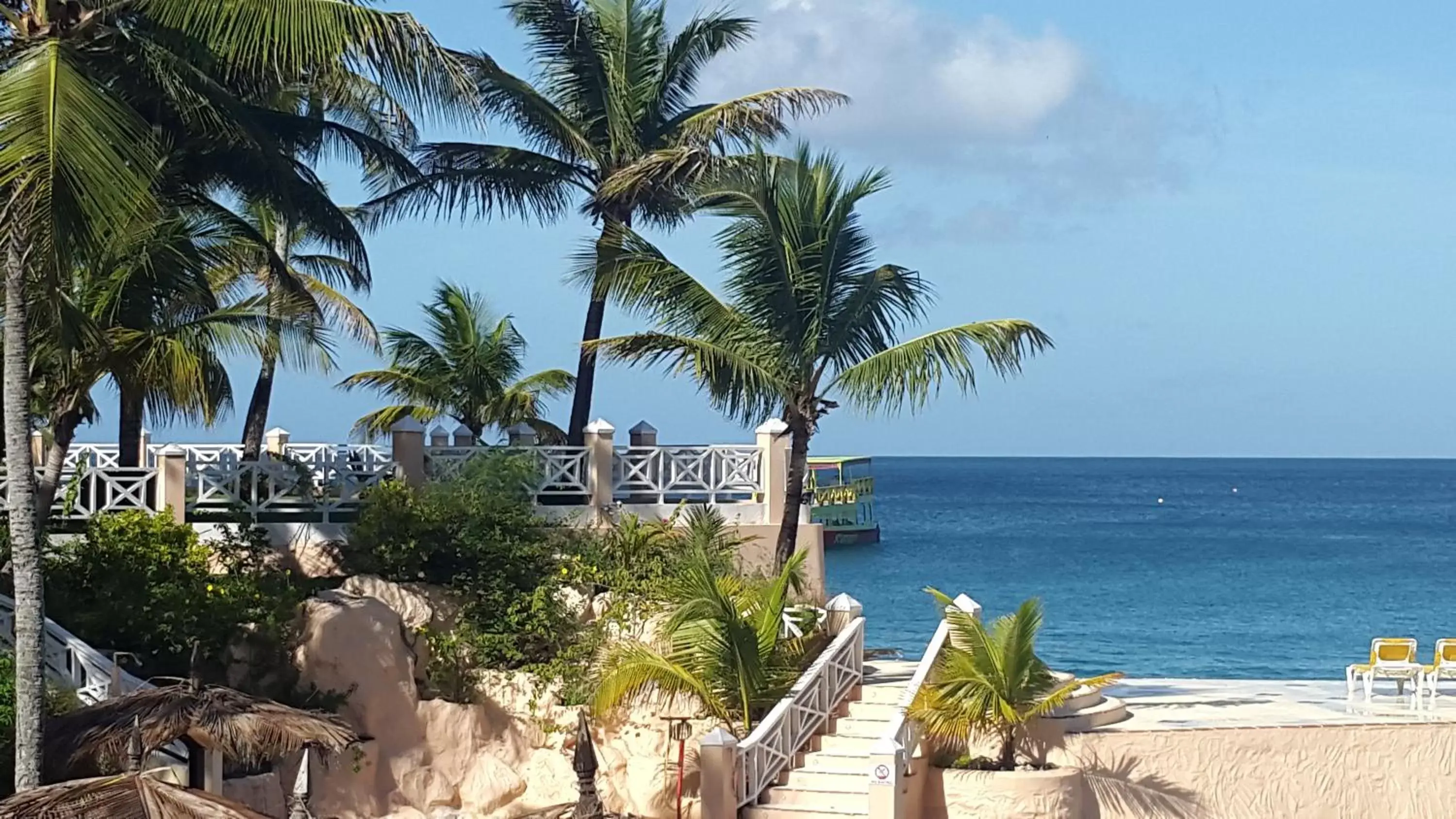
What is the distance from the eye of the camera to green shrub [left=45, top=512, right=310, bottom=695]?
15.7 m

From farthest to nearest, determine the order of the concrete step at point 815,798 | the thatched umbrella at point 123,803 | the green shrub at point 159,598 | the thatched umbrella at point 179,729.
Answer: the concrete step at point 815,798
the green shrub at point 159,598
the thatched umbrella at point 179,729
the thatched umbrella at point 123,803

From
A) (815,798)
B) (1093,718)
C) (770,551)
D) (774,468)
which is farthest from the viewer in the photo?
(774,468)

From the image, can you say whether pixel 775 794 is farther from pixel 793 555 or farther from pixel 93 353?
pixel 93 353

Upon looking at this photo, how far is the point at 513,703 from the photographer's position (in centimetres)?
1802

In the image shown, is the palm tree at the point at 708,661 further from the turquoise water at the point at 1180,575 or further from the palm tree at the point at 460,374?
the turquoise water at the point at 1180,575

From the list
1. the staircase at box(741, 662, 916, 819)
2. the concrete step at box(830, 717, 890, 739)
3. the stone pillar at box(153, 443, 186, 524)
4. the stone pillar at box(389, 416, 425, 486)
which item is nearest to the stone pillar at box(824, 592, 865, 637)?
the staircase at box(741, 662, 916, 819)

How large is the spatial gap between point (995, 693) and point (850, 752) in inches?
63.5

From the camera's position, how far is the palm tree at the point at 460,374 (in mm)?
28562

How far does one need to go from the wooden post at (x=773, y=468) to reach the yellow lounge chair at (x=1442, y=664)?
7772 millimetres

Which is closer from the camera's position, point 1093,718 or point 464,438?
point 1093,718

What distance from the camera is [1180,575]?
63438 millimetres

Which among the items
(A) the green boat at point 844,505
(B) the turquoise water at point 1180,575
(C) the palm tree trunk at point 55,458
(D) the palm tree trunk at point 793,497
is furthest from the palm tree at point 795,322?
(A) the green boat at point 844,505

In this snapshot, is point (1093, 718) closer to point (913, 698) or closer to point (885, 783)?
point (913, 698)

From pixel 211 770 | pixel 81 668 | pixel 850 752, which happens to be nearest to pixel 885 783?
pixel 850 752
